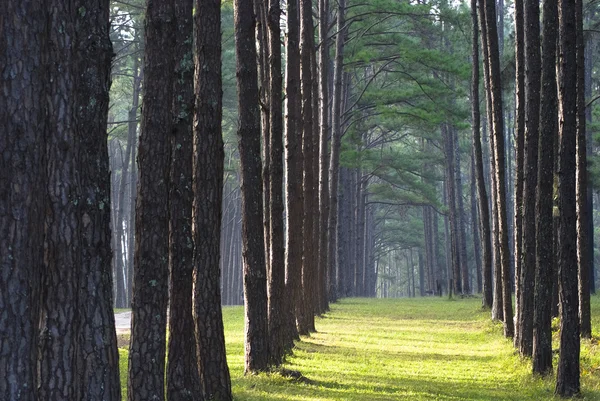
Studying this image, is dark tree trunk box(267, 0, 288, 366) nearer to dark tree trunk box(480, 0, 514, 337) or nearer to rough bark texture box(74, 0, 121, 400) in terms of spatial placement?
dark tree trunk box(480, 0, 514, 337)

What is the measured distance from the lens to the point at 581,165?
1673 cm

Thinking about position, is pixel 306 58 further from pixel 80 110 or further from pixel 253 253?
pixel 80 110

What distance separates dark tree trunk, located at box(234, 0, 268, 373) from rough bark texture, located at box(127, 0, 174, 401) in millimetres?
4404

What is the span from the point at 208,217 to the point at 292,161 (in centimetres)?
681

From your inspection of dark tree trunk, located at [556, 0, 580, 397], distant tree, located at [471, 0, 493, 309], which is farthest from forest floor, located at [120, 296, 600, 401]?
distant tree, located at [471, 0, 493, 309]

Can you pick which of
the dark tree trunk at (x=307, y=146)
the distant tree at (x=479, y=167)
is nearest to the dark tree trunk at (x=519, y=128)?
the dark tree trunk at (x=307, y=146)

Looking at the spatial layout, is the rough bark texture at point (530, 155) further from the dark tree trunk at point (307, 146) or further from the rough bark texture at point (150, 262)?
the rough bark texture at point (150, 262)

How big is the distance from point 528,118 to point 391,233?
7162 cm

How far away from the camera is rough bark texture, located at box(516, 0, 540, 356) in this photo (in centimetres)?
1401

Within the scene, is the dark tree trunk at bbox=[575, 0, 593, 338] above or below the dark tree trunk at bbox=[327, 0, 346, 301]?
below

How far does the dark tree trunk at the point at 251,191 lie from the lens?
12.4 metres

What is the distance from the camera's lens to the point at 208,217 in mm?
10125

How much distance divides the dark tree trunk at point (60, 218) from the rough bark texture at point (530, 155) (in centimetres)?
950

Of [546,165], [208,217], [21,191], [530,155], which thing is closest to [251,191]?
[208,217]
